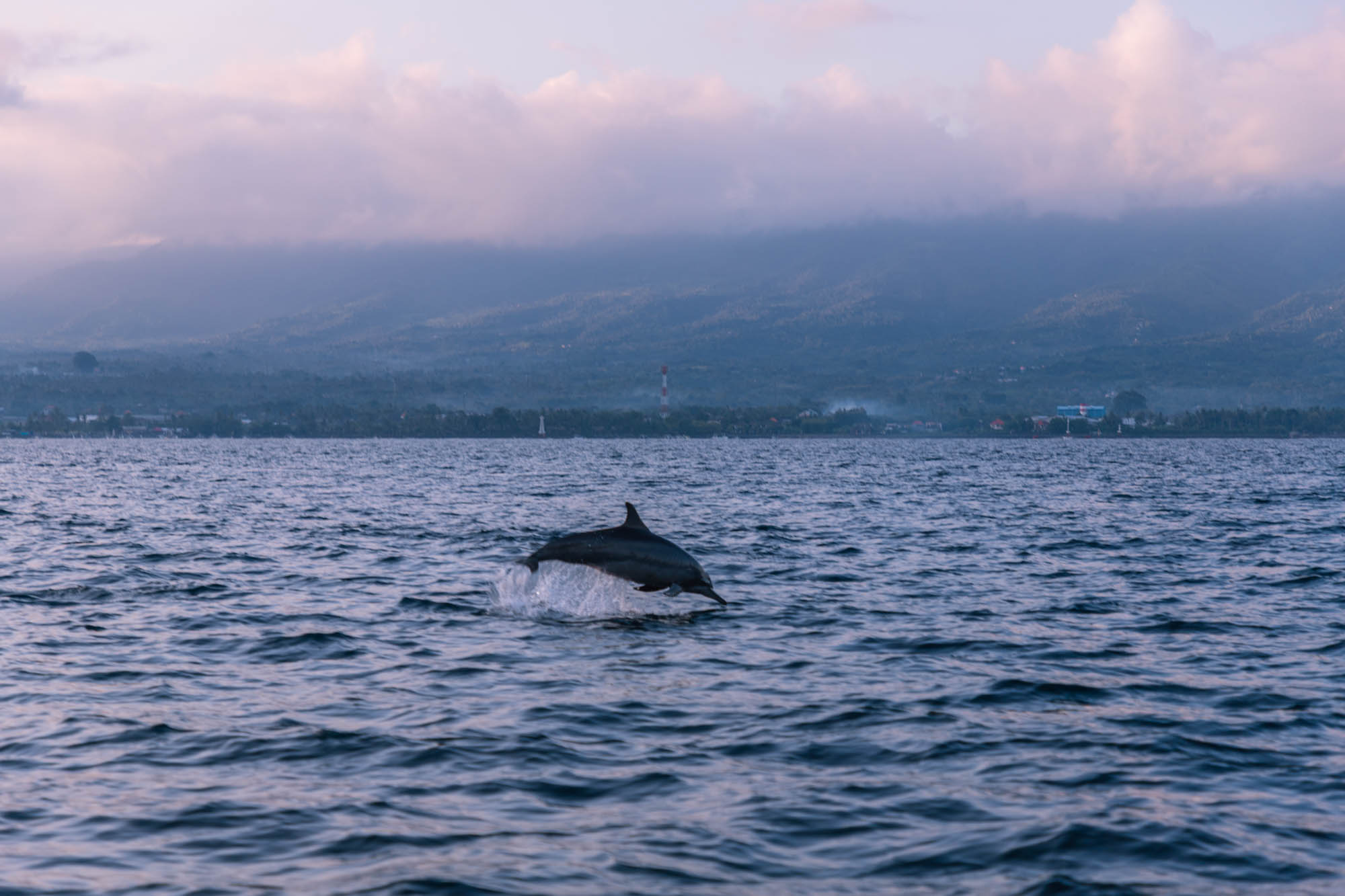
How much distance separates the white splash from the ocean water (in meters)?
0.06

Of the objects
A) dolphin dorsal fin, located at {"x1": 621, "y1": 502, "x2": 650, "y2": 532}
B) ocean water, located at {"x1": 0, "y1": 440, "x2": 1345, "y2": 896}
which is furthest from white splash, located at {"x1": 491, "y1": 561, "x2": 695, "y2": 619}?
dolphin dorsal fin, located at {"x1": 621, "y1": 502, "x2": 650, "y2": 532}

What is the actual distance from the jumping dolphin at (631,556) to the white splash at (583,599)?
71 centimetres

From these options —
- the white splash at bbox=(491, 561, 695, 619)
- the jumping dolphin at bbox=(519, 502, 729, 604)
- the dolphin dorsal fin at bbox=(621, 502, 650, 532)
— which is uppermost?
the dolphin dorsal fin at bbox=(621, 502, 650, 532)

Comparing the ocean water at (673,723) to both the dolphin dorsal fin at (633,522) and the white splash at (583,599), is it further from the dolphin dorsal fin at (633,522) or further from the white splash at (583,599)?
the dolphin dorsal fin at (633,522)

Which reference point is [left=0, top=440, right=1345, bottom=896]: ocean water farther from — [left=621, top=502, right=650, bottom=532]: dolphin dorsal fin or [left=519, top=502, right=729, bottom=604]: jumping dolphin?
[left=621, top=502, right=650, bottom=532]: dolphin dorsal fin

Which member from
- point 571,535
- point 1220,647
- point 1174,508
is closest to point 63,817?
point 571,535

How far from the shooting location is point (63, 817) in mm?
12703

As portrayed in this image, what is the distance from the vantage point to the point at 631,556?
24.1 metres

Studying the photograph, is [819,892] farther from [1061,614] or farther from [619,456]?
[619,456]

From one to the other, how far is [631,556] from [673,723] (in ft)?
25.8

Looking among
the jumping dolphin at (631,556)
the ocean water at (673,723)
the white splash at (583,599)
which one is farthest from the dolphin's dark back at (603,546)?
the ocean water at (673,723)

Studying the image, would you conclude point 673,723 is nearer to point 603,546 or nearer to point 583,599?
point 603,546

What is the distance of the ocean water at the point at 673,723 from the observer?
1159 cm

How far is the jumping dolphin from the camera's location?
948 inches
